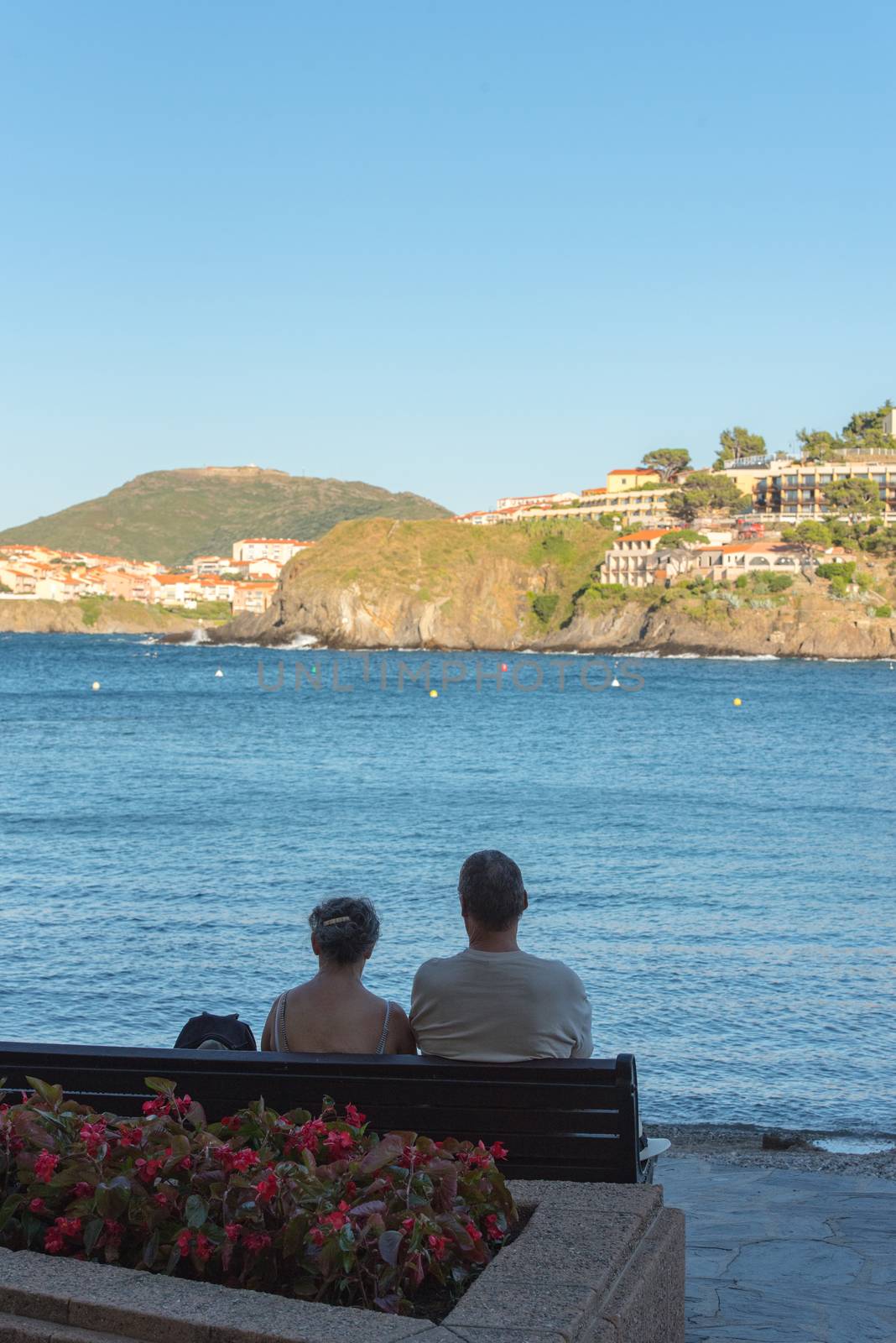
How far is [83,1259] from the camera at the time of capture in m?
2.72

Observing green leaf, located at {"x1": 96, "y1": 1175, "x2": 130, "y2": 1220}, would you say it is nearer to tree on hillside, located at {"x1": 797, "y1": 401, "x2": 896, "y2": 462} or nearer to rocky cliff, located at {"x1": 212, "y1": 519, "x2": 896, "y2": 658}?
rocky cliff, located at {"x1": 212, "y1": 519, "x2": 896, "y2": 658}

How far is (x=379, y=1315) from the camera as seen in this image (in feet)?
7.85

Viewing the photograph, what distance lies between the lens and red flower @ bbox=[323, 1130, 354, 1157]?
2.79m

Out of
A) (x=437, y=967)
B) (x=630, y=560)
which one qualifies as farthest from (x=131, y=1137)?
(x=630, y=560)

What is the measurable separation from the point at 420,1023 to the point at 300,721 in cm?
5067

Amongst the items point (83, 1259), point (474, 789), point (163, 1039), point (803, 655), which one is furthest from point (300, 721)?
point (803, 655)

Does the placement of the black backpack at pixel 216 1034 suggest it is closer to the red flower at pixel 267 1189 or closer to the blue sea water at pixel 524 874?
the red flower at pixel 267 1189

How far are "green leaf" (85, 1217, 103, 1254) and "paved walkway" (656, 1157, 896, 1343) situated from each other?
64.5 inches

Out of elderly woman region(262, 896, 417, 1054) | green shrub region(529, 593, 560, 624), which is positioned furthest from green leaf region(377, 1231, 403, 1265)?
green shrub region(529, 593, 560, 624)

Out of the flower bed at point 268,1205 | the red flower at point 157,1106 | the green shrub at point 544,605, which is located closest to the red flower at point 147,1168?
the flower bed at point 268,1205

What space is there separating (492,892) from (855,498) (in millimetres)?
138082

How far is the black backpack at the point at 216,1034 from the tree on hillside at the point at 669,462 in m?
173

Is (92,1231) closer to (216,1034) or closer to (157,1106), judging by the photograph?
(157,1106)

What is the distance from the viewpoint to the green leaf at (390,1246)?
2.53 m
